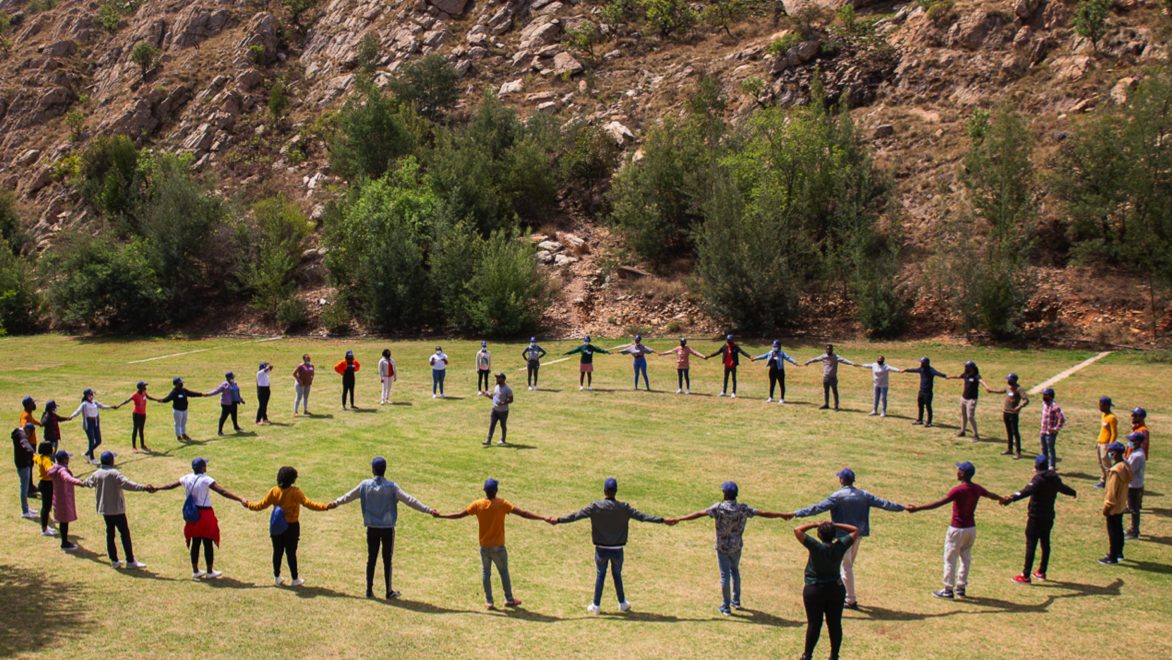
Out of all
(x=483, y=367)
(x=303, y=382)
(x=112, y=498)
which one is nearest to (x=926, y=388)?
(x=483, y=367)

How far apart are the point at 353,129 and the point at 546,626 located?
58218 mm

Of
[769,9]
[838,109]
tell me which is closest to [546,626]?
[838,109]

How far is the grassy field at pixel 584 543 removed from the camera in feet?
38.1

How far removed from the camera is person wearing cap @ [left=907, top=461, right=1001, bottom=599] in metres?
13.0

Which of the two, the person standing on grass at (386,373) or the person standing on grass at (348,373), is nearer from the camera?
the person standing on grass at (348,373)

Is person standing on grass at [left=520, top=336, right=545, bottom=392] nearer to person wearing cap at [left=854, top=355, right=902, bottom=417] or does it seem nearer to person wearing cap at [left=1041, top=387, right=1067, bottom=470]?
person wearing cap at [left=854, top=355, right=902, bottom=417]

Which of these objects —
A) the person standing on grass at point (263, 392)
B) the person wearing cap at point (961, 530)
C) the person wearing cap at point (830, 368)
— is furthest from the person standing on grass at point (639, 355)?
the person wearing cap at point (961, 530)

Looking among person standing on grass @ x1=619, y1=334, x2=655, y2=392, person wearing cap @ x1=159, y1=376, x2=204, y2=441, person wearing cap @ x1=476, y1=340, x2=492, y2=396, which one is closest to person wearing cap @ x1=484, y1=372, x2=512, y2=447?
person wearing cap @ x1=476, y1=340, x2=492, y2=396

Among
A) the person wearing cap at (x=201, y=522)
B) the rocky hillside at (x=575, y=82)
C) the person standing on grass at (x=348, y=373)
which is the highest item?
the rocky hillside at (x=575, y=82)

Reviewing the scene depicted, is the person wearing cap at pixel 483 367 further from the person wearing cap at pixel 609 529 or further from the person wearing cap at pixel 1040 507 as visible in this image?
the person wearing cap at pixel 1040 507

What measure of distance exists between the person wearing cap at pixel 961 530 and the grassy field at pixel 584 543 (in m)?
0.43

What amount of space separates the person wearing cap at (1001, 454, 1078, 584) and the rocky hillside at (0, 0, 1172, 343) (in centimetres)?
3059

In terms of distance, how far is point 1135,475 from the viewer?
15766 mm

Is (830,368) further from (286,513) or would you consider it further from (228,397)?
(286,513)
